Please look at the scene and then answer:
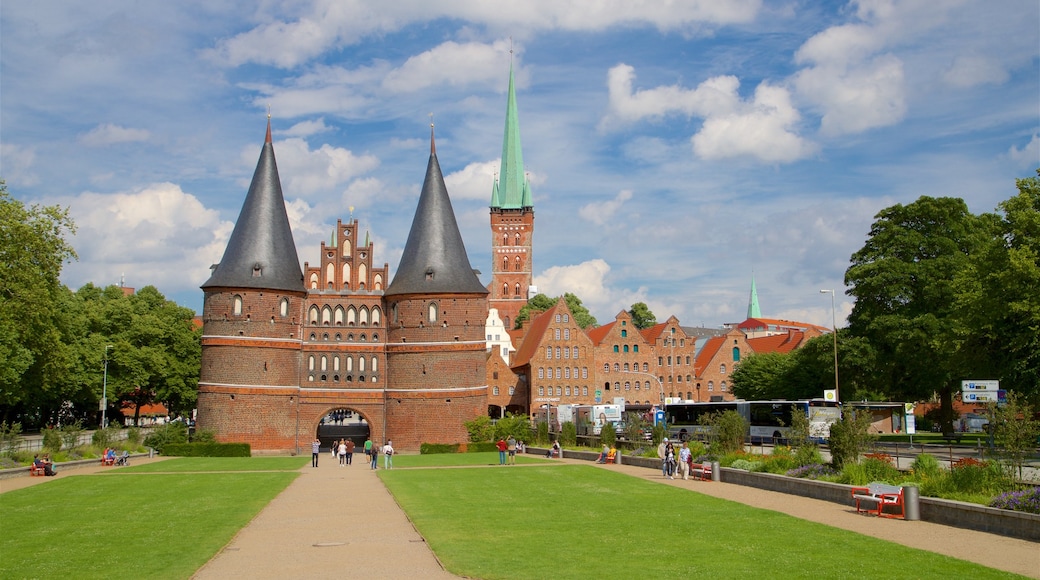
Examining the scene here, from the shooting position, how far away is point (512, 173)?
12862 cm

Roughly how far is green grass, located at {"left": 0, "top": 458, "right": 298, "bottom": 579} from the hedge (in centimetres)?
2154

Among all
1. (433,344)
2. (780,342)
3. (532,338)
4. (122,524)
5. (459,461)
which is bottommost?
(459,461)

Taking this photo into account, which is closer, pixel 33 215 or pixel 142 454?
pixel 33 215

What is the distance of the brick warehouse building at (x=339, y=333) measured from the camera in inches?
2346

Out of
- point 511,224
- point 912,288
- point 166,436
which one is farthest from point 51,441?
point 511,224

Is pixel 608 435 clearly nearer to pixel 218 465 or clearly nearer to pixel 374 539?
pixel 218 465

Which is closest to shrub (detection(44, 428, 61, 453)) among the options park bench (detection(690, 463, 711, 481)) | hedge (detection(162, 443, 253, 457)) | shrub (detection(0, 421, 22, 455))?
shrub (detection(0, 421, 22, 455))

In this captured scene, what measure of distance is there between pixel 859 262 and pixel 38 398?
53.8 metres

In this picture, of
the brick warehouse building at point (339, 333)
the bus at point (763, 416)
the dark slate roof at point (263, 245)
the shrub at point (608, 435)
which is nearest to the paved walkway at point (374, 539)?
the shrub at point (608, 435)

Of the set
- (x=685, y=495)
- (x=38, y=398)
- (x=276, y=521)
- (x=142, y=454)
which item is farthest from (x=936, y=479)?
(x=38, y=398)

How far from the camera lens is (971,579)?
1327 centimetres

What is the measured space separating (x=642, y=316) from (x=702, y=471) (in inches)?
3564

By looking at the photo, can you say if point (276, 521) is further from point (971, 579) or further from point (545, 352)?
point (545, 352)

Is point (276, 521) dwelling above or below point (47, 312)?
below
